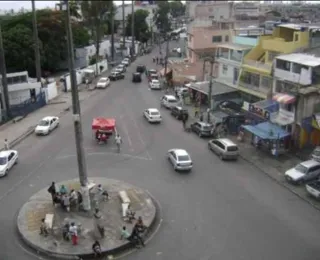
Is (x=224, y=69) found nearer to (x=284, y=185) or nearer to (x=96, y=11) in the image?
(x=284, y=185)

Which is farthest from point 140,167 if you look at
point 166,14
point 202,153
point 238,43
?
point 166,14

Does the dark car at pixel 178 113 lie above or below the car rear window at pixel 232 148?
below

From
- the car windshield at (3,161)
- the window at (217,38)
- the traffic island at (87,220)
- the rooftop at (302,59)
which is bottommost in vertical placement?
the traffic island at (87,220)

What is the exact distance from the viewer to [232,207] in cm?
2461

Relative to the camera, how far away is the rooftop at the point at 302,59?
33.2 metres

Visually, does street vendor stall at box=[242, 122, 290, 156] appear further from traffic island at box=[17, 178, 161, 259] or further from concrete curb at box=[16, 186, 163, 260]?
concrete curb at box=[16, 186, 163, 260]

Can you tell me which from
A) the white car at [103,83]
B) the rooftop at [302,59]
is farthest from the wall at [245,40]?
the white car at [103,83]

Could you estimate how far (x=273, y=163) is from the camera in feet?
105

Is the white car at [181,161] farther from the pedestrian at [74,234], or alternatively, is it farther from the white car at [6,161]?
the white car at [6,161]

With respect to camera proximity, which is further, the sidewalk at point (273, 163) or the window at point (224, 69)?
the window at point (224, 69)

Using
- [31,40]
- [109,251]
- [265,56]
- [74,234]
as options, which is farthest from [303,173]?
[31,40]

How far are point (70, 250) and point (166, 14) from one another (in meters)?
125

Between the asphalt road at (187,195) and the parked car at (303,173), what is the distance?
1.14 m

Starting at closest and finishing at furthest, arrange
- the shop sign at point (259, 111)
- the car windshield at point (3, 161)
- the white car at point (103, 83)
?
the car windshield at point (3, 161)
the shop sign at point (259, 111)
the white car at point (103, 83)
